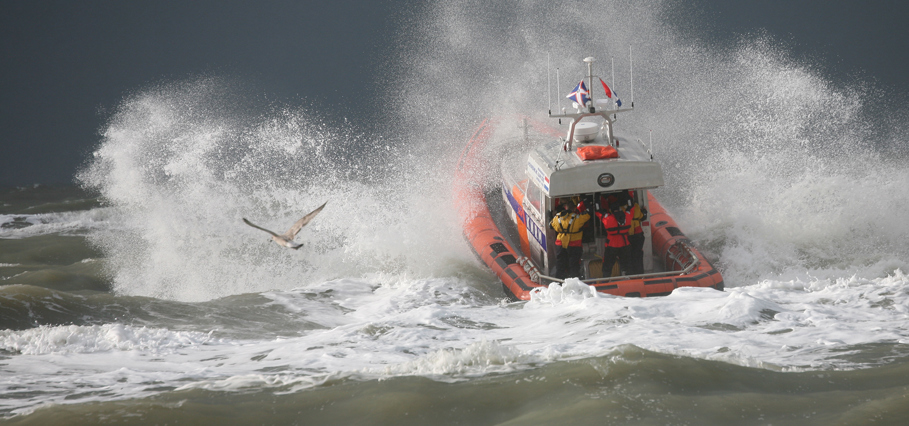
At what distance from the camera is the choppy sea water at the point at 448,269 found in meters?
3.39

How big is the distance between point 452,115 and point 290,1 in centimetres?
467

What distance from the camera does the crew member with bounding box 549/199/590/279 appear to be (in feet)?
17.7

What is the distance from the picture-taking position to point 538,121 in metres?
9.20

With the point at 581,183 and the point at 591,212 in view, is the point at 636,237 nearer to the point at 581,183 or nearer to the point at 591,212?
the point at 591,212

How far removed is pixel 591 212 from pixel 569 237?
1.62 ft

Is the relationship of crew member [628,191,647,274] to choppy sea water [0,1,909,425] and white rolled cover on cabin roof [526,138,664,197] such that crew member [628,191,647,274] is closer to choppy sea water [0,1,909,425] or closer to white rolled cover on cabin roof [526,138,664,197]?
white rolled cover on cabin roof [526,138,664,197]

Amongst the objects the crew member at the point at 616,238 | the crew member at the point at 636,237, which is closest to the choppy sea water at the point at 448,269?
the crew member at the point at 616,238

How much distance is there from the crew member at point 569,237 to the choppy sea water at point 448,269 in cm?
34

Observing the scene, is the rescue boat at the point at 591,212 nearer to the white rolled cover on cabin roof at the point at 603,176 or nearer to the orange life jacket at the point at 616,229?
the white rolled cover on cabin roof at the point at 603,176

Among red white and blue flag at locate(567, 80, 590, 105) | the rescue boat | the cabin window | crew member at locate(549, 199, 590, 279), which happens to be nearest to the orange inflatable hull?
the rescue boat

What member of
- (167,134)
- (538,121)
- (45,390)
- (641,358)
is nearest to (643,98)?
(538,121)

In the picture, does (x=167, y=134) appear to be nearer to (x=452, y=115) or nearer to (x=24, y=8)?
(x=452, y=115)

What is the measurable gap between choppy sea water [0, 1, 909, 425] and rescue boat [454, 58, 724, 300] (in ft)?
0.74

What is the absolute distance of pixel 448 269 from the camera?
20.8ft
